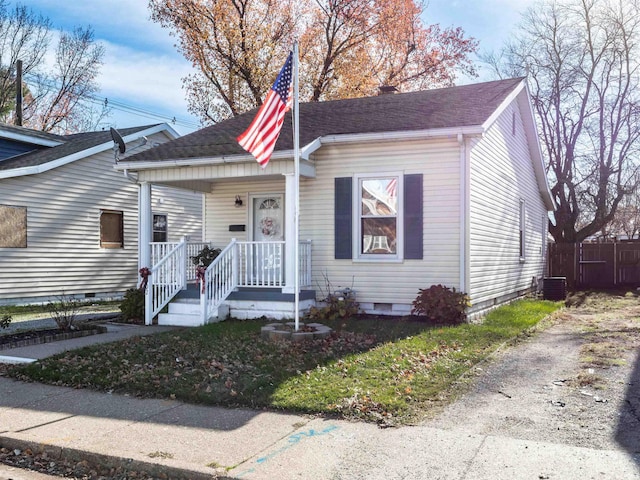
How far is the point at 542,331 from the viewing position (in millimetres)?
10375

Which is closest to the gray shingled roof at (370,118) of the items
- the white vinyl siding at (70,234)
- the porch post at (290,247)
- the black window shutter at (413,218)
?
the porch post at (290,247)

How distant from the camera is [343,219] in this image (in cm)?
1162

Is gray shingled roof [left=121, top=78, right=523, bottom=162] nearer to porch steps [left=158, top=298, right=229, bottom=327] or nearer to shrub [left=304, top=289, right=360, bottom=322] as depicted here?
porch steps [left=158, top=298, right=229, bottom=327]

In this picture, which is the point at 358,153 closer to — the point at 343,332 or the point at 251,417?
the point at 343,332

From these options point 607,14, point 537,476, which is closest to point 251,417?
point 537,476

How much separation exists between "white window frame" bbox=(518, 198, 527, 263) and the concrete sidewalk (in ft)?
38.2

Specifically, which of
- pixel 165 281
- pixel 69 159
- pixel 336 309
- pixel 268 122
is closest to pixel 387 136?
pixel 268 122

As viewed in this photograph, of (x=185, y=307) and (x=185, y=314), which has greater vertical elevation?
(x=185, y=307)

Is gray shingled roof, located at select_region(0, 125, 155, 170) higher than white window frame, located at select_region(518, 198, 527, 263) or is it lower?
higher

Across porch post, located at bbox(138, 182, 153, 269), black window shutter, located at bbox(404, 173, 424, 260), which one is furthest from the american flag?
porch post, located at bbox(138, 182, 153, 269)

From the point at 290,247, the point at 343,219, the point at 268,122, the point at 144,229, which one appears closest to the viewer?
Answer: the point at 268,122

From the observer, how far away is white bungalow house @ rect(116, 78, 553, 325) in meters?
10.9

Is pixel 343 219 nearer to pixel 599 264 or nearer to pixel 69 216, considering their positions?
pixel 69 216

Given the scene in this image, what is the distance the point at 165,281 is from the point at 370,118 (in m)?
5.35
